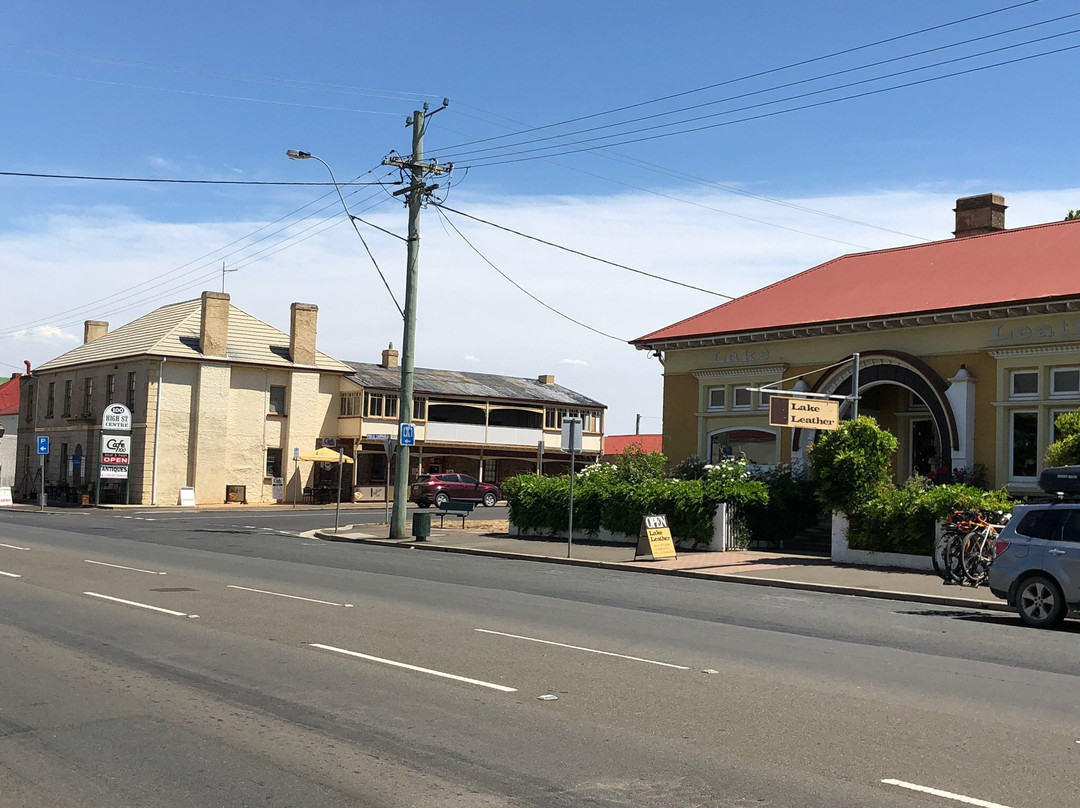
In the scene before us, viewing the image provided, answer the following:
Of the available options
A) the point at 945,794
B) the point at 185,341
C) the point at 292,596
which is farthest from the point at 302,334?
the point at 945,794

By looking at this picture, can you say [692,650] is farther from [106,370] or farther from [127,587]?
[106,370]

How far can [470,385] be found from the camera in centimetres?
6256

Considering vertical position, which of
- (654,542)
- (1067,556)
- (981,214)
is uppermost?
(981,214)

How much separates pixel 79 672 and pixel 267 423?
45.0 metres

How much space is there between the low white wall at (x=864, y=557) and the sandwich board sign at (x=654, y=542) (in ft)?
11.2

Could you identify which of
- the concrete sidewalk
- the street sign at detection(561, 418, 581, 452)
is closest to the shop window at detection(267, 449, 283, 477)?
the concrete sidewalk

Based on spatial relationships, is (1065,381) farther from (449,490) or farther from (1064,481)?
(449,490)

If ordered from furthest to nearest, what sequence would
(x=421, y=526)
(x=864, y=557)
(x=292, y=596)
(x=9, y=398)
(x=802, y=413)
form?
(x=9, y=398)
(x=421, y=526)
(x=802, y=413)
(x=864, y=557)
(x=292, y=596)

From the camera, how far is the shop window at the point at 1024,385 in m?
24.5

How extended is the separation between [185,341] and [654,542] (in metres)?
34.9

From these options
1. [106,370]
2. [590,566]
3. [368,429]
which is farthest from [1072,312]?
[106,370]

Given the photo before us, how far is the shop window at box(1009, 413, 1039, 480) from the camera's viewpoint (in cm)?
2453

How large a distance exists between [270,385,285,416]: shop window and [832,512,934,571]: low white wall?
3594cm

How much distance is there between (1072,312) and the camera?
924 inches
